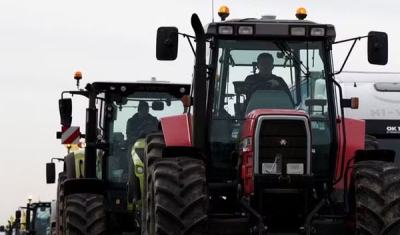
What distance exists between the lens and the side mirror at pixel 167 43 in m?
11.6

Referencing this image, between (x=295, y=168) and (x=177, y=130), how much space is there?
1.57 metres

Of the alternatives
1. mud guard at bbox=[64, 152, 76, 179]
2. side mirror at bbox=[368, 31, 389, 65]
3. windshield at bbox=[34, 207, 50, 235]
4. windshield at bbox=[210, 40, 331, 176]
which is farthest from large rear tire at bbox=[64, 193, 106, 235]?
windshield at bbox=[34, 207, 50, 235]

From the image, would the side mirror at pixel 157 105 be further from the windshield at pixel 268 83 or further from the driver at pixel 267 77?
the driver at pixel 267 77

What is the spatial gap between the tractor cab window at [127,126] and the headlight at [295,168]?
5.63m

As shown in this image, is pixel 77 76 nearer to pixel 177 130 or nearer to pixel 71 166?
pixel 71 166

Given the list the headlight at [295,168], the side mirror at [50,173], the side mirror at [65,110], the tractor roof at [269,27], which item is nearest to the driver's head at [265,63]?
the tractor roof at [269,27]

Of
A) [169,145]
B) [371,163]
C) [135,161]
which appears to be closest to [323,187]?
[371,163]

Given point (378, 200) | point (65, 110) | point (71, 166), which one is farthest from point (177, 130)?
point (71, 166)

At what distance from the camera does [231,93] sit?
39.2ft

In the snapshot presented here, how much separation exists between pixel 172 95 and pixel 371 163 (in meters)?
6.39

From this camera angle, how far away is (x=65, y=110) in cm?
1720

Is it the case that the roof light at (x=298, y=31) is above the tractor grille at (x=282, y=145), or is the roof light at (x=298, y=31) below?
above

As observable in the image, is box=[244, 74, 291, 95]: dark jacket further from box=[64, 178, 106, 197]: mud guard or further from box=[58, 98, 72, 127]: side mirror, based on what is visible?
box=[58, 98, 72, 127]: side mirror

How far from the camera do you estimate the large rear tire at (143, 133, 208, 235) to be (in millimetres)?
10828
